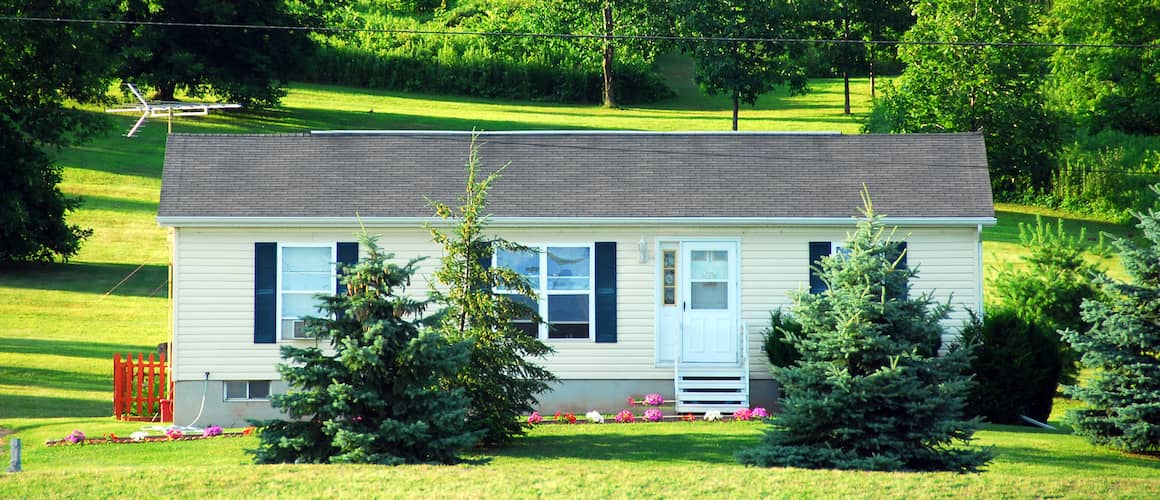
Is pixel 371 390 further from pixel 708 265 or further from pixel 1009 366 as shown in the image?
pixel 1009 366

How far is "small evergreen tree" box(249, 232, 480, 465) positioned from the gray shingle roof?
5.98 m

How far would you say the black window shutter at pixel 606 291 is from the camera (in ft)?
64.8

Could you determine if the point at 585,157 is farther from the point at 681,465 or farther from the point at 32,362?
the point at 32,362

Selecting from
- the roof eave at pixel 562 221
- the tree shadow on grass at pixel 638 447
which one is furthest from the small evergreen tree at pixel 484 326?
the roof eave at pixel 562 221

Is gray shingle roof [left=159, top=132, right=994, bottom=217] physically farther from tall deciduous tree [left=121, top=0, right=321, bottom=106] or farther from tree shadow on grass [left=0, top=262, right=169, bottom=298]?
tall deciduous tree [left=121, top=0, right=321, bottom=106]

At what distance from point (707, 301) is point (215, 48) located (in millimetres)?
31262

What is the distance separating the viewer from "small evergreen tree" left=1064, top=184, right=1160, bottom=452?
15.9 meters

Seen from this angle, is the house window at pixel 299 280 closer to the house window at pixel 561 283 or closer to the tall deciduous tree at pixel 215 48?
the house window at pixel 561 283

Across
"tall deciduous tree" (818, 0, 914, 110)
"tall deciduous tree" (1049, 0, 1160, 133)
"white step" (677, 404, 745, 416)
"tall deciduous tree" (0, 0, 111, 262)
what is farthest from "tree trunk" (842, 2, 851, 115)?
"white step" (677, 404, 745, 416)

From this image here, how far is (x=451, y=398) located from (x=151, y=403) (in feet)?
27.6

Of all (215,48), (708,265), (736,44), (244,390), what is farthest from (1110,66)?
(244,390)

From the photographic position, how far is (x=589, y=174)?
2036cm

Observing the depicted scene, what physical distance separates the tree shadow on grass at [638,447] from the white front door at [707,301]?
10.0 ft

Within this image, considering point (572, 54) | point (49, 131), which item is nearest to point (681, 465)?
point (49, 131)
